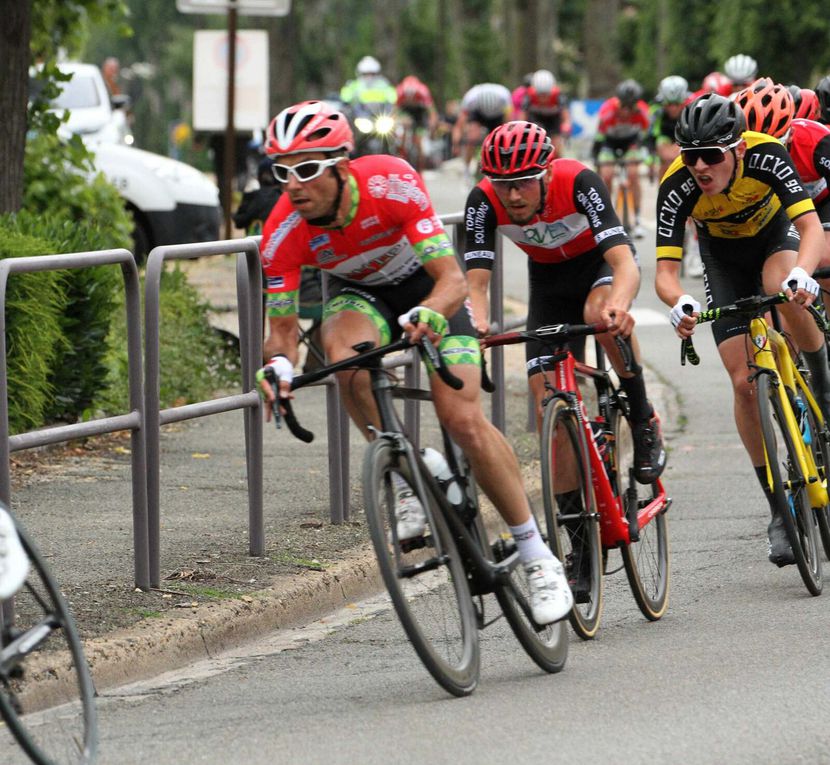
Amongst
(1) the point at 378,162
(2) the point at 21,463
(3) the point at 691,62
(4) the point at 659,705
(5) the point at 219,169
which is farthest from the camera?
(3) the point at 691,62

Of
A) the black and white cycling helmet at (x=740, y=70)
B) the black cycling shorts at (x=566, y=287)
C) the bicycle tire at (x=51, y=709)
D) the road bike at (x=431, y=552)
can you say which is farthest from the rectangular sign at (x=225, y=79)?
the bicycle tire at (x=51, y=709)

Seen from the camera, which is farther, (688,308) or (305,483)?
(305,483)

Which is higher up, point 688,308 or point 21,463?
point 688,308

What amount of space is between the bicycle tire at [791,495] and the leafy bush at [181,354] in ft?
13.7

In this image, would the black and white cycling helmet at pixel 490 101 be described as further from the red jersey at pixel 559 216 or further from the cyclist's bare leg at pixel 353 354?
the cyclist's bare leg at pixel 353 354

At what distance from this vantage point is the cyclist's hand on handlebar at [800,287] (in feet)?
23.5

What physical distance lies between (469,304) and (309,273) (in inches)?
218

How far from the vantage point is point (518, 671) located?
6.38m

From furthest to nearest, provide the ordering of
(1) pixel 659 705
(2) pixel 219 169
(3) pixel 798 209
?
(2) pixel 219 169 < (3) pixel 798 209 < (1) pixel 659 705

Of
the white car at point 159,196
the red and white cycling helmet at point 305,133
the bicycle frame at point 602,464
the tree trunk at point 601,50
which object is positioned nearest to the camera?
the red and white cycling helmet at point 305,133

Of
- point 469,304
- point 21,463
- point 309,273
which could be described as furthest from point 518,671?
point 309,273

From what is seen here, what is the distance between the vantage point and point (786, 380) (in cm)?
764

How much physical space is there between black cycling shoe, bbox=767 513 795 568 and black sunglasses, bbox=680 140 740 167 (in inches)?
55.6

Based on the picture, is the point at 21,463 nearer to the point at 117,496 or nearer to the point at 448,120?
the point at 117,496
